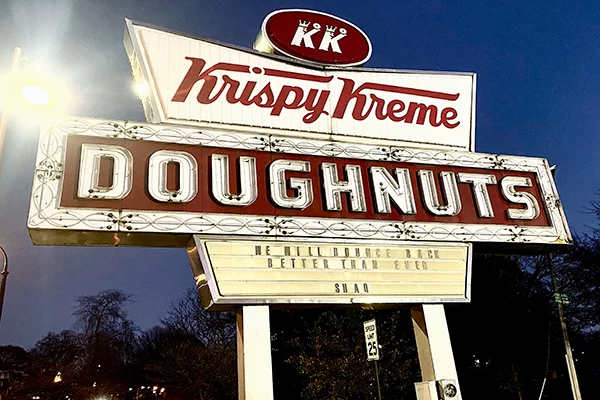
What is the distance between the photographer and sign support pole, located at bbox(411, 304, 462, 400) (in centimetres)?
716

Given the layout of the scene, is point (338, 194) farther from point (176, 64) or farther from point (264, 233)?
point (176, 64)

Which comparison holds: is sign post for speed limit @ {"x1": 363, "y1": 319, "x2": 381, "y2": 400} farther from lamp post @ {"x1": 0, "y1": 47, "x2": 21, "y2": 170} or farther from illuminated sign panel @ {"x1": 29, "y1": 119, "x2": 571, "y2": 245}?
lamp post @ {"x1": 0, "y1": 47, "x2": 21, "y2": 170}

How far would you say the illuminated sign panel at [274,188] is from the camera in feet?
21.6

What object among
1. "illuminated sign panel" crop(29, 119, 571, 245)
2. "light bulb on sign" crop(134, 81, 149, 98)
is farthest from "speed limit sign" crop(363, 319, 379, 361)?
"light bulb on sign" crop(134, 81, 149, 98)

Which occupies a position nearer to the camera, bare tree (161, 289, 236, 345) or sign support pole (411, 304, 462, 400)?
sign support pole (411, 304, 462, 400)

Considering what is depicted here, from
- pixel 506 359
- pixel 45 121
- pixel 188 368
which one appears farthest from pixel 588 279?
pixel 45 121

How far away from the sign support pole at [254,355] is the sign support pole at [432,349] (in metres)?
2.49

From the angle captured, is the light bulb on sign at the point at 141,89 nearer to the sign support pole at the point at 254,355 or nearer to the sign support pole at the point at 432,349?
the sign support pole at the point at 254,355

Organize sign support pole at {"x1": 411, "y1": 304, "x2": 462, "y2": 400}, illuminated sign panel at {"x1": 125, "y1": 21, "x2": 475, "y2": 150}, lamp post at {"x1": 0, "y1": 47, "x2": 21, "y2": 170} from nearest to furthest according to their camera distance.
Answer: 1. lamp post at {"x1": 0, "y1": 47, "x2": 21, "y2": 170}
2. sign support pole at {"x1": 411, "y1": 304, "x2": 462, "y2": 400}
3. illuminated sign panel at {"x1": 125, "y1": 21, "x2": 475, "y2": 150}

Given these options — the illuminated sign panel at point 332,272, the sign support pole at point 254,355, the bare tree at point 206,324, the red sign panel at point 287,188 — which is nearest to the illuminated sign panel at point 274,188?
the red sign panel at point 287,188

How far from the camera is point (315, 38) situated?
9531 millimetres

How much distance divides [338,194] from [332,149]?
2.98 feet

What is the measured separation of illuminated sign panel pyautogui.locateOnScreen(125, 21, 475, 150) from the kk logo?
53 cm

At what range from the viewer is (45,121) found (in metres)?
6.82
